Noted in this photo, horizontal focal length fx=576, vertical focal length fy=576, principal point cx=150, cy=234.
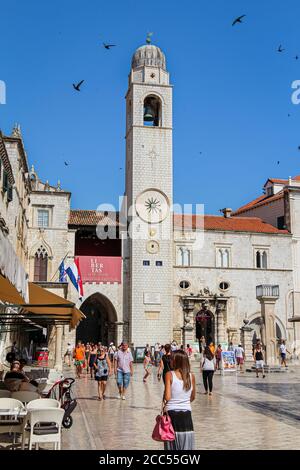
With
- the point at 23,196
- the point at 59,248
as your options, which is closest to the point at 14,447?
the point at 23,196

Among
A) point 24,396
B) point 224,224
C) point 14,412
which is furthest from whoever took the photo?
point 224,224

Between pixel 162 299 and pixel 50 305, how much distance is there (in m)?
30.3

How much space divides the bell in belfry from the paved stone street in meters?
28.5

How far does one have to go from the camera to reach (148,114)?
4472 centimetres

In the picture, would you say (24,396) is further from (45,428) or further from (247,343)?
(247,343)

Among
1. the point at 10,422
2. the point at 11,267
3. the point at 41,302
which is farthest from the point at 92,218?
the point at 10,422

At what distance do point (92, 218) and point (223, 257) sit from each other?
10.6 m

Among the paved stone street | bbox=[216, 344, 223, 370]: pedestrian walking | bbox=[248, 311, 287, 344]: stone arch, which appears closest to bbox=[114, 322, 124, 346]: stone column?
bbox=[248, 311, 287, 344]: stone arch

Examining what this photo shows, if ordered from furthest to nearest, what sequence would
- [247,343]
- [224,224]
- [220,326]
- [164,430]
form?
[224,224] < [220,326] < [247,343] < [164,430]

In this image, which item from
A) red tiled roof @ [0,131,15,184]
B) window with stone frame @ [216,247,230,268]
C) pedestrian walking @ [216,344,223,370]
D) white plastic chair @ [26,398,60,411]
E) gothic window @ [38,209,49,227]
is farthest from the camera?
window with stone frame @ [216,247,230,268]

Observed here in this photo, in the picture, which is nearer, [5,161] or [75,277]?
[5,161]

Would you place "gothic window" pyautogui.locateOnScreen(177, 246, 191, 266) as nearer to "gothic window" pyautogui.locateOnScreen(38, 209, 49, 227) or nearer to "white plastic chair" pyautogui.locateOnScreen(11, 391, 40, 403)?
"gothic window" pyautogui.locateOnScreen(38, 209, 49, 227)

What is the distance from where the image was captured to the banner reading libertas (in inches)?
1620

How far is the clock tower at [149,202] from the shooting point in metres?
41.3
